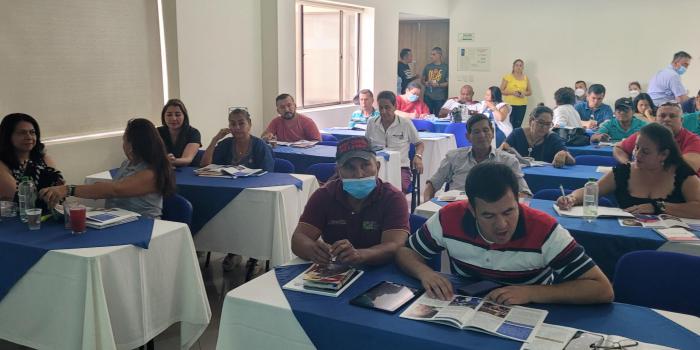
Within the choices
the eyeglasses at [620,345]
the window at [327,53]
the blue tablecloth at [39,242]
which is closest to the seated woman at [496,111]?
the window at [327,53]

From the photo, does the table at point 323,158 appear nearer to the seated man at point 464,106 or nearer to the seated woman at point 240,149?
the seated woman at point 240,149

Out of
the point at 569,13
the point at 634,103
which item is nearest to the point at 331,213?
the point at 634,103

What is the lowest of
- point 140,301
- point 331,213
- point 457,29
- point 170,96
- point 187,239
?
point 140,301

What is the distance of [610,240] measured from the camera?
2902mm

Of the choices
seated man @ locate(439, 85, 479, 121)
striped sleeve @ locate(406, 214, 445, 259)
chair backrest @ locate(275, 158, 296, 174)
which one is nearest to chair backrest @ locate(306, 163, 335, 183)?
chair backrest @ locate(275, 158, 296, 174)

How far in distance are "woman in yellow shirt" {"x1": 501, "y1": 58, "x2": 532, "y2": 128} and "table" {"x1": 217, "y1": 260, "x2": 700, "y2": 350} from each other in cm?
894

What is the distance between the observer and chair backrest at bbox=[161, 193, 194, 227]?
3.53 metres

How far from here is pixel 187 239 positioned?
3.06 m

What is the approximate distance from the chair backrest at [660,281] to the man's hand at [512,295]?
0.50 meters

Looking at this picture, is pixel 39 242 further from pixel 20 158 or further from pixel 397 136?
pixel 397 136

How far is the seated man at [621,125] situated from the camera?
6.03 m

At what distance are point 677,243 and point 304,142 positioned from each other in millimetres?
3825

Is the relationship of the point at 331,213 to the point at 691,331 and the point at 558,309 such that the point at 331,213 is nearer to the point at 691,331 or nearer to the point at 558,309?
the point at 558,309

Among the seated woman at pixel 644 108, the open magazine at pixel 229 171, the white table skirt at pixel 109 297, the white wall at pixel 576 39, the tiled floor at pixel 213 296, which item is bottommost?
the tiled floor at pixel 213 296
